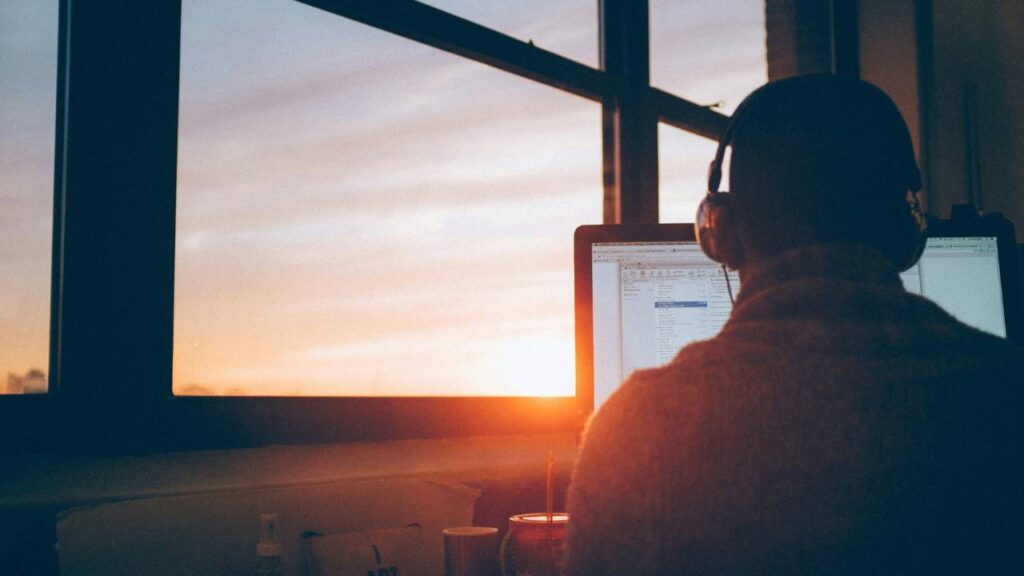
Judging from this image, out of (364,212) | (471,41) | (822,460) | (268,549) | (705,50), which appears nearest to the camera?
(822,460)

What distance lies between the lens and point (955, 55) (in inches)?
117

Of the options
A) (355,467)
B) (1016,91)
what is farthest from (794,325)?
(1016,91)

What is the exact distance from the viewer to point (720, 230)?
84 centimetres

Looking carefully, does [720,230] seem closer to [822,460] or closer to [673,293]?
[822,460]

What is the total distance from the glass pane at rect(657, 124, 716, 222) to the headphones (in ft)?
4.50

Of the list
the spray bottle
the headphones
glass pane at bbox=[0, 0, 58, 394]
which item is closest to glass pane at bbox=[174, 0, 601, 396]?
glass pane at bbox=[0, 0, 58, 394]

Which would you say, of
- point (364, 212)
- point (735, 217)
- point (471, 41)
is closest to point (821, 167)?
point (735, 217)

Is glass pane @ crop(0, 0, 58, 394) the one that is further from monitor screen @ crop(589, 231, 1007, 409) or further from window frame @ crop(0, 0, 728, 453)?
monitor screen @ crop(589, 231, 1007, 409)

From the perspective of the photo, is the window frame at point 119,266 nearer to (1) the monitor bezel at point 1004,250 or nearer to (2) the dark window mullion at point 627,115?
(1) the monitor bezel at point 1004,250

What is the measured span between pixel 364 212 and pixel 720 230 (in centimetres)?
101

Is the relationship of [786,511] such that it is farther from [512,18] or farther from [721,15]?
[721,15]

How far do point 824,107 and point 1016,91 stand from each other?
2.65 meters

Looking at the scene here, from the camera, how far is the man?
1.86ft

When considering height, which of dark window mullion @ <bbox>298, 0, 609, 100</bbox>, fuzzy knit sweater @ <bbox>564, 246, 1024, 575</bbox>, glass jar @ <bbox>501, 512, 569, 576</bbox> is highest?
dark window mullion @ <bbox>298, 0, 609, 100</bbox>
